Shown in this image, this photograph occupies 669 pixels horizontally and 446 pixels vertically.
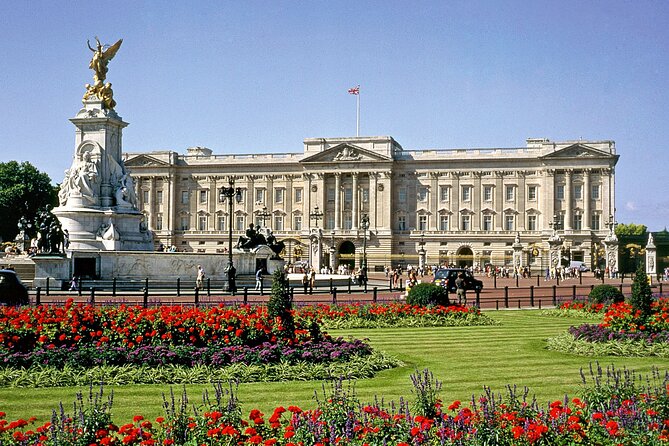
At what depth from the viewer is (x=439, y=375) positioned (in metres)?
13.9

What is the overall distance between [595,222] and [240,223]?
5145 centimetres

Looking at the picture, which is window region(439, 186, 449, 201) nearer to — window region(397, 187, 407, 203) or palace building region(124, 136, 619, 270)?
palace building region(124, 136, 619, 270)

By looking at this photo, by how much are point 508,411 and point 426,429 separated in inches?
57.8

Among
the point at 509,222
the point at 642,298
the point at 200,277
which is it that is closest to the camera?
the point at 642,298

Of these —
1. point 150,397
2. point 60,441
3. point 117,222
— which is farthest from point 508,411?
point 117,222

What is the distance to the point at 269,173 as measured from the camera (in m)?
107

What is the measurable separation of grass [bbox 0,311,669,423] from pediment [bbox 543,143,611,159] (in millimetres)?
78531

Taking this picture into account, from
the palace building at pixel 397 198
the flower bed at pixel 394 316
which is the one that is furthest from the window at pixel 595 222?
the flower bed at pixel 394 316

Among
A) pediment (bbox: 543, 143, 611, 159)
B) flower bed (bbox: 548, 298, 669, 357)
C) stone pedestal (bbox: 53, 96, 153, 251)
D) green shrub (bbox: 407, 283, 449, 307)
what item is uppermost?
pediment (bbox: 543, 143, 611, 159)

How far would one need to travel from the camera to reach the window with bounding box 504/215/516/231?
9906cm

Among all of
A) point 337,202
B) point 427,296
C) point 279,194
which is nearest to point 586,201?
point 337,202

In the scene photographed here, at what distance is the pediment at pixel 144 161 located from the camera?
354 ft

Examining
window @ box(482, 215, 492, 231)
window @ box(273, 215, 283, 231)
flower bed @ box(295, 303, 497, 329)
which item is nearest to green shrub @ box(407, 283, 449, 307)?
flower bed @ box(295, 303, 497, 329)

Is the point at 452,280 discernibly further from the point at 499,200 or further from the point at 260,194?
the point at 260,194
